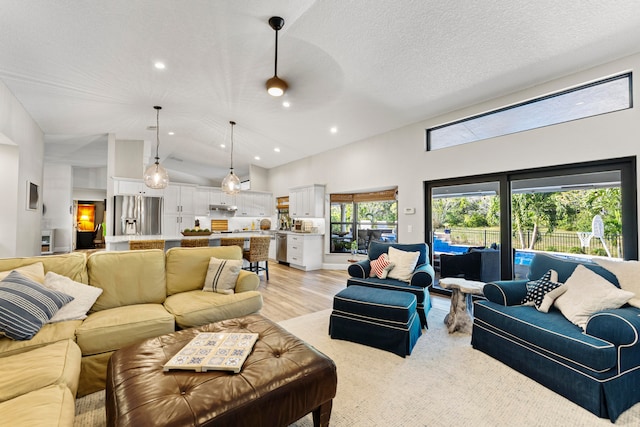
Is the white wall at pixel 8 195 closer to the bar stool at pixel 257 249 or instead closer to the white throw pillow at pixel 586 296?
the bar stool at pixel 257 249

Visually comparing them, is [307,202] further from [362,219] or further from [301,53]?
[301,53]

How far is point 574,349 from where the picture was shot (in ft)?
6.12

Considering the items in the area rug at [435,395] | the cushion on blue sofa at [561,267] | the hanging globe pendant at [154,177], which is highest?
the hanging globe pendant at [154,177]

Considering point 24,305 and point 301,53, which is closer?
point 24,305

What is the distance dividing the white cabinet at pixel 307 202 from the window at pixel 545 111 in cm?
321

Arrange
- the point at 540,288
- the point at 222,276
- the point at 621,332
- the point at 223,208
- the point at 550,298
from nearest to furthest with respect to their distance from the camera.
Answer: the point at 621,332 → the point at 550,298 → the point at 540,288 → the point at 222,276 → the point at 223,208

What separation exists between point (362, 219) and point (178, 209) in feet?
17.2

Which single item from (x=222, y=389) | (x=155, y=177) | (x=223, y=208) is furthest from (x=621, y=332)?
(x=223, y=208)

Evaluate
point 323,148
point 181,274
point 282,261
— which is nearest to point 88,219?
point 282,261

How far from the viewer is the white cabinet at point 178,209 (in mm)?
7344

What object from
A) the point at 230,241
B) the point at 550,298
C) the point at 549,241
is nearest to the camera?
the point at 550,298

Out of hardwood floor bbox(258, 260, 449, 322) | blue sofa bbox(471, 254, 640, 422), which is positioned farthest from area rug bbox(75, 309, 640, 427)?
hardwood floor bbox(258, 260, 449, 322)

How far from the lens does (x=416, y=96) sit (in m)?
3.96

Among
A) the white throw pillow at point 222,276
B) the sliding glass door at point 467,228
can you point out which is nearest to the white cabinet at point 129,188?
the white throw pillow at point 222,276
